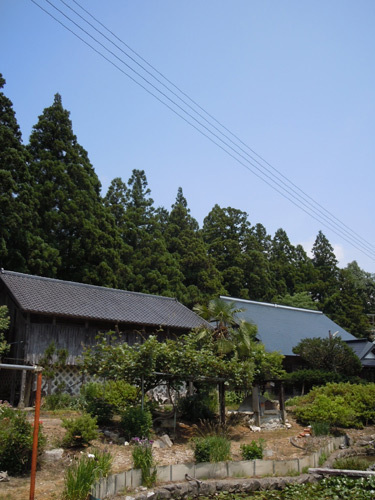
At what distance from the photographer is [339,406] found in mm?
15898

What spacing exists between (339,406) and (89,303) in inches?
422

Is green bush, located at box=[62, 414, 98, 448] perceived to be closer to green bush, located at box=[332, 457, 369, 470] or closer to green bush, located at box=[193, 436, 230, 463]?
green bush, located at box=[193, 436, 230, 463]

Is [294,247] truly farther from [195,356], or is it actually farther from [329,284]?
[195,356]

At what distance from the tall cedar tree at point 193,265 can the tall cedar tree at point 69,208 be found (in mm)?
7223

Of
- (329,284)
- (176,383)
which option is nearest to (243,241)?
(329,284)

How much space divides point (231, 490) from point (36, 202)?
1951cm

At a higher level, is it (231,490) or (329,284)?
(329,284)

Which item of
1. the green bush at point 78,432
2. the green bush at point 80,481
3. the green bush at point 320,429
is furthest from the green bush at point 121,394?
the green bush at point 320,429

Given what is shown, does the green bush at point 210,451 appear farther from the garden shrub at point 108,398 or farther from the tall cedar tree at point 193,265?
the tall cedar tree at point 193,265

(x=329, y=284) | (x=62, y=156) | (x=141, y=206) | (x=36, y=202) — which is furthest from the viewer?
(x=329, y=284)

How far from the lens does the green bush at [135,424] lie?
1219cm

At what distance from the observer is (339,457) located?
13.0 meters

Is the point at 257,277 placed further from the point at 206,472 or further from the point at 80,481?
the point at 80,481

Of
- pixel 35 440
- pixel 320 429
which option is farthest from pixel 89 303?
pixel 35 440
